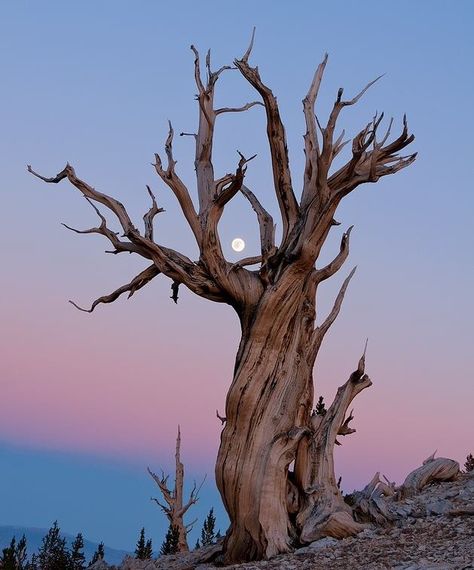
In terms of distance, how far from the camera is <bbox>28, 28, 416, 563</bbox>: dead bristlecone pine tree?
10.5m

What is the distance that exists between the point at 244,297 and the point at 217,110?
9.35 ft

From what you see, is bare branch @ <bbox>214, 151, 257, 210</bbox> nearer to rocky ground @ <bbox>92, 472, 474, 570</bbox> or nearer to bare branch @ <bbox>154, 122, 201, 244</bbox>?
bare branch @ <bbox>154, 122, 201, 244</bbox>

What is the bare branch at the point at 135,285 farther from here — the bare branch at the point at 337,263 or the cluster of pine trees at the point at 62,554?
the cluster of pine trees at the point at 62,554

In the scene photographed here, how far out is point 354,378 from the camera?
11.9m

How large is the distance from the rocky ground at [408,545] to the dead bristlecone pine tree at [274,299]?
43 cm

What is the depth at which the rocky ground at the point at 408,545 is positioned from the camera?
8.26 m

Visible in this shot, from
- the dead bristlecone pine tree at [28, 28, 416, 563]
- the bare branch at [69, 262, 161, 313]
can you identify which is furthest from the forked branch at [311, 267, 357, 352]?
the bare branch at [69, 262, 161, 313]

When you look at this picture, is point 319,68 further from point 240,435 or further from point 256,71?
point 240,435

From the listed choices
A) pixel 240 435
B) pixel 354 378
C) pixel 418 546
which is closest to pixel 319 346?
pixel 354 378

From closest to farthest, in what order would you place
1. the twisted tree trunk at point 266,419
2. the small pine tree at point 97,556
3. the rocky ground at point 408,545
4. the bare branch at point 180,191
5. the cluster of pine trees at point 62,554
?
the rocky ground at point 408,545 → the twisted tree trunk at point 266,419 → the bare branch at point 180,191 → the small pine tree at point 97,556 → the cluster of pine trees at point 62,554

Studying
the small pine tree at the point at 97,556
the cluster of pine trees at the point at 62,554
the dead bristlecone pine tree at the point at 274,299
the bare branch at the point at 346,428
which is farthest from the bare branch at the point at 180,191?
the cluster of pine trees at the point at 62,554

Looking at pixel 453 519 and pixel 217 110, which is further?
pixel 217 110

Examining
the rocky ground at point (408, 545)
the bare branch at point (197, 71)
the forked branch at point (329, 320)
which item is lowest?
the rocky ground at point (408, 545)

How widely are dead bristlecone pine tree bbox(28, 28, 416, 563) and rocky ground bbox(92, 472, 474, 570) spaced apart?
432mm
